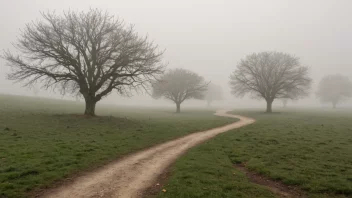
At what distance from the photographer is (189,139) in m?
22.2

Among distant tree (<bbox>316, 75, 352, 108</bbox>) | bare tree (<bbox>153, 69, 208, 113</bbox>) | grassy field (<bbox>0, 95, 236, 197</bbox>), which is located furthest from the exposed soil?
distant tree (<bbox>316, 75, 352, 108</bbox>)

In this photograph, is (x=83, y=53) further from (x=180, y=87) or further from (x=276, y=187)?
(x=180, y=87)

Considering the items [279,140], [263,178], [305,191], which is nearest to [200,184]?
[263,178]

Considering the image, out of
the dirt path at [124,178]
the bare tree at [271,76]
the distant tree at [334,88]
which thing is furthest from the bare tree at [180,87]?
the distant tree at [334,88]

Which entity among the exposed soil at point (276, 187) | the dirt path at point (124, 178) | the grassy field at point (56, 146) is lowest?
the exposed soil at point (276, 187)

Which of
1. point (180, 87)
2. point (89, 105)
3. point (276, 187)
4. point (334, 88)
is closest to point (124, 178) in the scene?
point (276, 187)

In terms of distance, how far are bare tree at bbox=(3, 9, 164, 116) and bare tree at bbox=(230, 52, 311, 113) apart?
31.0 metres

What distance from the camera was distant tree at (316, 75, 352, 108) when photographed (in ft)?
278

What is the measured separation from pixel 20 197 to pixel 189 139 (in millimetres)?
15174

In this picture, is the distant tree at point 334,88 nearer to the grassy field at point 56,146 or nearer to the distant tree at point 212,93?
the distant tree at point 212,93

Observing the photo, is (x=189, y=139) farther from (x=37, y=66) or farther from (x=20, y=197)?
(x=37, y=66)

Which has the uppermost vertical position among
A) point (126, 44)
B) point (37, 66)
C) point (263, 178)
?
point (126, 44)

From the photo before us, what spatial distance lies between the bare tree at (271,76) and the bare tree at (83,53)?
3104cm

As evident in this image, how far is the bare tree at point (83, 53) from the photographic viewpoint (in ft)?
89.4
